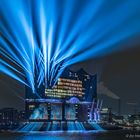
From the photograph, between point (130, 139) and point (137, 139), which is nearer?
point (137, 139)

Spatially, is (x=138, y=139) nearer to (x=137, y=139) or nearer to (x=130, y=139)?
(x=137, y=139)

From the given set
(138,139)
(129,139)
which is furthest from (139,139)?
(129,139)

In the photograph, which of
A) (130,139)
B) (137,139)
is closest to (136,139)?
(137,139)

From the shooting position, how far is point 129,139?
5369 inches

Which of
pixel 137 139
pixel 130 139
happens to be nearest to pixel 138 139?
pixel 137 139

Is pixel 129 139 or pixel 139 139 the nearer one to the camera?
pixel 139 139

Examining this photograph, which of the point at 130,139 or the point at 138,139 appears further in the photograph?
the point at 130,139

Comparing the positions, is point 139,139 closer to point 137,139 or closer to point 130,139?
point 137,139

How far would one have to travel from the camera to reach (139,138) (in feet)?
438

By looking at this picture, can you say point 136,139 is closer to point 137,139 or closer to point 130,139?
point 137,139

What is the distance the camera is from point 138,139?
12825 cm

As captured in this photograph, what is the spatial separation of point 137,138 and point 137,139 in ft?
22.5

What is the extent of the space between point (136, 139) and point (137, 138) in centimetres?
702

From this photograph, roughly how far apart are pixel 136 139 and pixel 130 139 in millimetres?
9107
